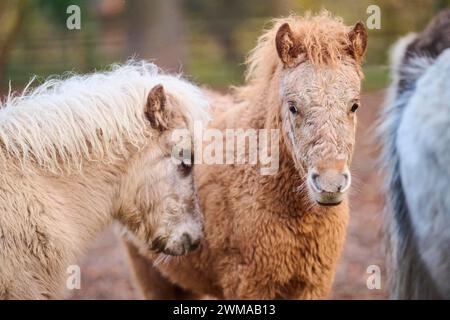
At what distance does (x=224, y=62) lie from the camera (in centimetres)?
805

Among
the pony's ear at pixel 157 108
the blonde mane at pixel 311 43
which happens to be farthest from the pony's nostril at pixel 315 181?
the pony's ear at pixel 157 108

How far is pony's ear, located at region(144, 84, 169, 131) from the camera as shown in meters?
2.95

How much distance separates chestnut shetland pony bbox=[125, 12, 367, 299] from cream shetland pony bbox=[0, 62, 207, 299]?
0.24 m

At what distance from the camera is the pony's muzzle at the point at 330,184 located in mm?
→ 2650

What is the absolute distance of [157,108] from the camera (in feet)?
9.80

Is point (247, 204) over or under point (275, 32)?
under

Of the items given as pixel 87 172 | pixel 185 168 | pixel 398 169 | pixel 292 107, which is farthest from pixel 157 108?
pixel 398 169

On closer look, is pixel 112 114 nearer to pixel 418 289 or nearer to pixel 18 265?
pixel 18 265

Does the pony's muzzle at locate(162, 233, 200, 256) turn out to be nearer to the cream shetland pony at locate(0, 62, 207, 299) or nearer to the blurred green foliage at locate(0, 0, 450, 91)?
the cream shetland pony at locate(0, 62, 207, 299)

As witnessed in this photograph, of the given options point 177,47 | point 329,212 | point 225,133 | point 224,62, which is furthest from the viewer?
point 224,62

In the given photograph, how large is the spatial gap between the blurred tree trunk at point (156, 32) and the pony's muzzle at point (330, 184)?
3.19m

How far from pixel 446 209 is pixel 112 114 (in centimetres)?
144

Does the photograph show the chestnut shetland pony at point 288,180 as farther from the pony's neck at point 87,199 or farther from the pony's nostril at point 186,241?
the pony's neck at point 87,199

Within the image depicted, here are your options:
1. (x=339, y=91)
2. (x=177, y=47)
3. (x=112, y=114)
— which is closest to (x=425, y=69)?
(x=339, y=91)
